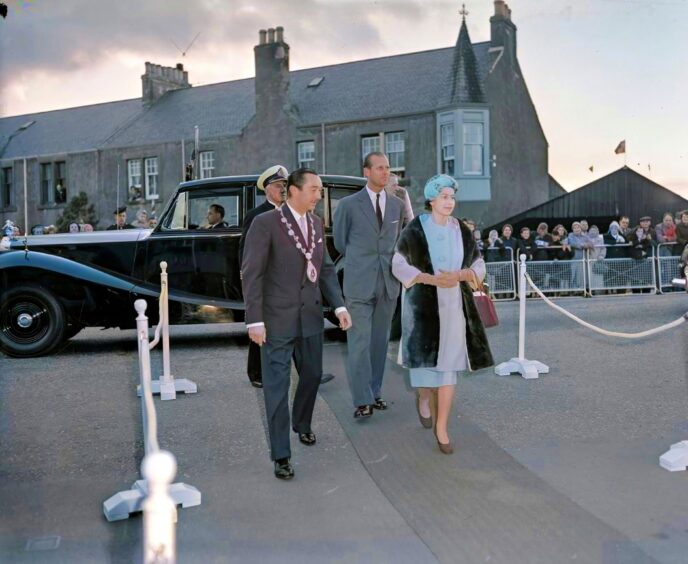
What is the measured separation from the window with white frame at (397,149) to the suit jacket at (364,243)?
75.7ft

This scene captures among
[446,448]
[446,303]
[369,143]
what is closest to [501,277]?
[446,303]

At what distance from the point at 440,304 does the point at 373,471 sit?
1.20m

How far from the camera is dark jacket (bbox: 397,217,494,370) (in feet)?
16.7

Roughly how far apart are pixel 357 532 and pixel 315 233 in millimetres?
2010

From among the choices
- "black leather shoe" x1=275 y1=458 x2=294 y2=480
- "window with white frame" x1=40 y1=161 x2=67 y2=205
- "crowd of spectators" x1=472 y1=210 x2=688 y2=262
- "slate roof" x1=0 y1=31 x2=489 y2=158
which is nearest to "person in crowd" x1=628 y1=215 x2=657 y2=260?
"crowd of spectators" x1=472 y1=210 x2=688 y2=262

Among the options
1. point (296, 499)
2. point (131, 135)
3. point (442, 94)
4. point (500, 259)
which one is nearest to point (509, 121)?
point (442, 94)

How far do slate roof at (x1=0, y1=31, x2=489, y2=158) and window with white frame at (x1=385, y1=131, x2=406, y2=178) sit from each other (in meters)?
0.81

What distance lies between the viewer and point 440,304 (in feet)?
16.9

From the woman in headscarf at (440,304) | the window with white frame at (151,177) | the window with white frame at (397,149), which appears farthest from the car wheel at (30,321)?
the window with white frame at (151,177)

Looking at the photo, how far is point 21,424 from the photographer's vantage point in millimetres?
6109

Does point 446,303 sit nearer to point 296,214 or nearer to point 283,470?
point 296,214

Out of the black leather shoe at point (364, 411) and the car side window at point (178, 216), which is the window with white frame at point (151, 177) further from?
the black leather shoe at point (364, 411)

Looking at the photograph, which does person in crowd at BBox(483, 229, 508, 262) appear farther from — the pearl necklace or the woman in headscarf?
the pearl necklace

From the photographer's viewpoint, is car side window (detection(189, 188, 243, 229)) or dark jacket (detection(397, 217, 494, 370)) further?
car side window (detection(189, 188, 243, 229))
